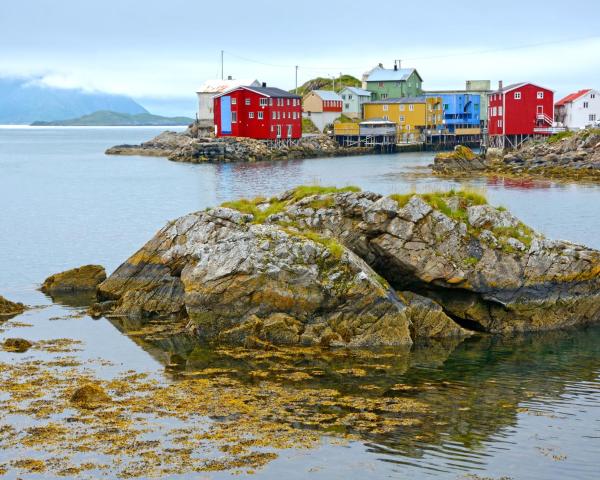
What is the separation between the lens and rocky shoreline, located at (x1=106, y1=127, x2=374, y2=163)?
12488cm

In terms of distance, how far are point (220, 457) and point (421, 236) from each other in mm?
14329

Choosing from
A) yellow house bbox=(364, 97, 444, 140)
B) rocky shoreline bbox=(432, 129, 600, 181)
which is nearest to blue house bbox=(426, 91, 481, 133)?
yellow house bbox=(364, 97, 444, 140)

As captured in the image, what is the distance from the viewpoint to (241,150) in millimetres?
124938

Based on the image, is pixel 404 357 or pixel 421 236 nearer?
pixel 404 357

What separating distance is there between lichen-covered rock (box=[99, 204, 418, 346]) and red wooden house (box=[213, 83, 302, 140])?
99.5 m

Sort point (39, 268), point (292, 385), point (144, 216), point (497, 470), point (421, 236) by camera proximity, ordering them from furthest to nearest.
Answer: point (144, 216)
point (39, 268)
point (421, 236)
point (292, 385)
point (497, 470)

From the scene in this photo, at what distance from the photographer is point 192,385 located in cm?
2464

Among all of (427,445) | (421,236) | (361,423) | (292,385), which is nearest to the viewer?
(427,445)

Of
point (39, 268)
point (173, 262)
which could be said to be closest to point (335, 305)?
point (173, 262)

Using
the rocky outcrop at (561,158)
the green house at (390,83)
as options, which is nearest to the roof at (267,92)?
the green house at (390,83)

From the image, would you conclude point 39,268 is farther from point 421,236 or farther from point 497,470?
point 497,470

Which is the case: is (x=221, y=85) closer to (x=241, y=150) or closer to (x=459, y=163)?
(x=241, y=150)

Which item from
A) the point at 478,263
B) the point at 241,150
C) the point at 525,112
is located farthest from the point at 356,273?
the point at 241,150

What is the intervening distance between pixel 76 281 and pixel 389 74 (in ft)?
434
